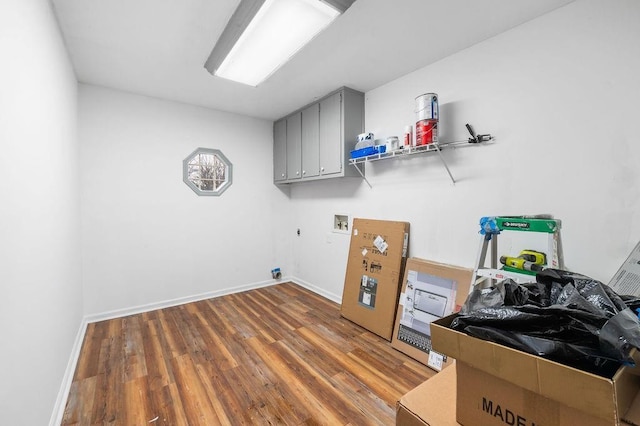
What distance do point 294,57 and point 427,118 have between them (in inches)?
49.7

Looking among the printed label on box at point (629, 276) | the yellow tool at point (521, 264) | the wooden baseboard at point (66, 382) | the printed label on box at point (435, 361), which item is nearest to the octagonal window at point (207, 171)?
the wooden baseboard at point (66, 382)

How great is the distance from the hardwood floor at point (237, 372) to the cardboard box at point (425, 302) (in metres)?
0.12

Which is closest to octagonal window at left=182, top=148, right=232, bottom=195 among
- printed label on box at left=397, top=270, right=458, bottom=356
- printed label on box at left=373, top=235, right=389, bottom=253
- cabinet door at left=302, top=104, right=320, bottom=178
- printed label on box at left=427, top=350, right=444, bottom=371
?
cabinet door at left=302, top=104, right=320, bottom=178

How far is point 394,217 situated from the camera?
2828 millimetres

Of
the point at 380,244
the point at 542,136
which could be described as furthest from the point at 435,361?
the point at 542,136

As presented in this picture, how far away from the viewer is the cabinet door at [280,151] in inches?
157

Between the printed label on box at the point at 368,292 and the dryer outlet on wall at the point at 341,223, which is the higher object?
the dryer outlet on wall at the point at 341,223

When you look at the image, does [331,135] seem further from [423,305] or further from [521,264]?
[521,264]

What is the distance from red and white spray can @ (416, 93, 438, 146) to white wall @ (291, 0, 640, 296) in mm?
196

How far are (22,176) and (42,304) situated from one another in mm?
733

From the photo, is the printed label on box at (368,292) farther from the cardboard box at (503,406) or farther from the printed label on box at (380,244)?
the cardboard box at (503,406)

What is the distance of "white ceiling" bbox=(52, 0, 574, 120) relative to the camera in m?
1.75

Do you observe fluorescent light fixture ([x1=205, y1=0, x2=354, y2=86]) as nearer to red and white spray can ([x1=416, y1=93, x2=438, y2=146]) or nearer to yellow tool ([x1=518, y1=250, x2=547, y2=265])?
red and white spray can ([x1=416, y1=93, x2=438, y2=146])

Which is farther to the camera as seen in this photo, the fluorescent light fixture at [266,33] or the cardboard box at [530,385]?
the fluorescent light fixture at [266,33]
